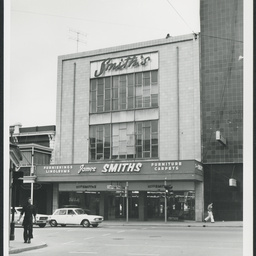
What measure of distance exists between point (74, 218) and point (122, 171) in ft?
26.2

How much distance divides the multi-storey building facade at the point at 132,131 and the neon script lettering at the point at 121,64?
78 millimetres

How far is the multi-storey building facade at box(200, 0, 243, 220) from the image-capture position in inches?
1250

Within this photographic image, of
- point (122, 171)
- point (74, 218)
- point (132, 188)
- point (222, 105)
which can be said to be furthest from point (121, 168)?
point (222, 105)

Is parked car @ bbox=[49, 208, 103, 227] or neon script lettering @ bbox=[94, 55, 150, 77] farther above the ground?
neon script lettering @ bbox=[94, 55, 150, 77]

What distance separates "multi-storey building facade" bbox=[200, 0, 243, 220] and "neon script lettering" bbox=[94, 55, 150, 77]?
4922mm

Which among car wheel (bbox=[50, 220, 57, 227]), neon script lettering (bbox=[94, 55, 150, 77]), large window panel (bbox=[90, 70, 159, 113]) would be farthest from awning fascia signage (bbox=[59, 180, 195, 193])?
neon script lettering (bbox=[94, 55, 150, 77])

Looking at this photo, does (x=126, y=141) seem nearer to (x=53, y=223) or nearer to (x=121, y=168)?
(x=121, y=168)

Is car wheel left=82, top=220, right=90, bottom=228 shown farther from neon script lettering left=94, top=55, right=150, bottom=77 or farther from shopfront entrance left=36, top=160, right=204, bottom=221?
neon script lettering left=94, top=55, right=150, bottom=77

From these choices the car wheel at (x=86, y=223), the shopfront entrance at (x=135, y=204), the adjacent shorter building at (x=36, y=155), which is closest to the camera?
the car wheel at (x=86, y=223)

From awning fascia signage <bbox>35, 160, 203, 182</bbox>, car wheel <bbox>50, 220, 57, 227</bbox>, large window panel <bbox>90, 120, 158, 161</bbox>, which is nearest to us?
car wheel <bbox>50, 220, 57, 227</bbox>

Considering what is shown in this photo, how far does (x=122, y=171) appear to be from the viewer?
3641 cm

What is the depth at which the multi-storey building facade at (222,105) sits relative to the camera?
31.8 m

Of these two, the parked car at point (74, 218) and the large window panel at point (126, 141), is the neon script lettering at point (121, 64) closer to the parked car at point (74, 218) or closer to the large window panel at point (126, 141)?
the large window panel at point (126, 141)

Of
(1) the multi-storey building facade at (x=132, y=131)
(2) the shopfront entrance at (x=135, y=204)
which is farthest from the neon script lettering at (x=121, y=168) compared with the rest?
(2) the shopfront entrance at (x=135, y=204)
